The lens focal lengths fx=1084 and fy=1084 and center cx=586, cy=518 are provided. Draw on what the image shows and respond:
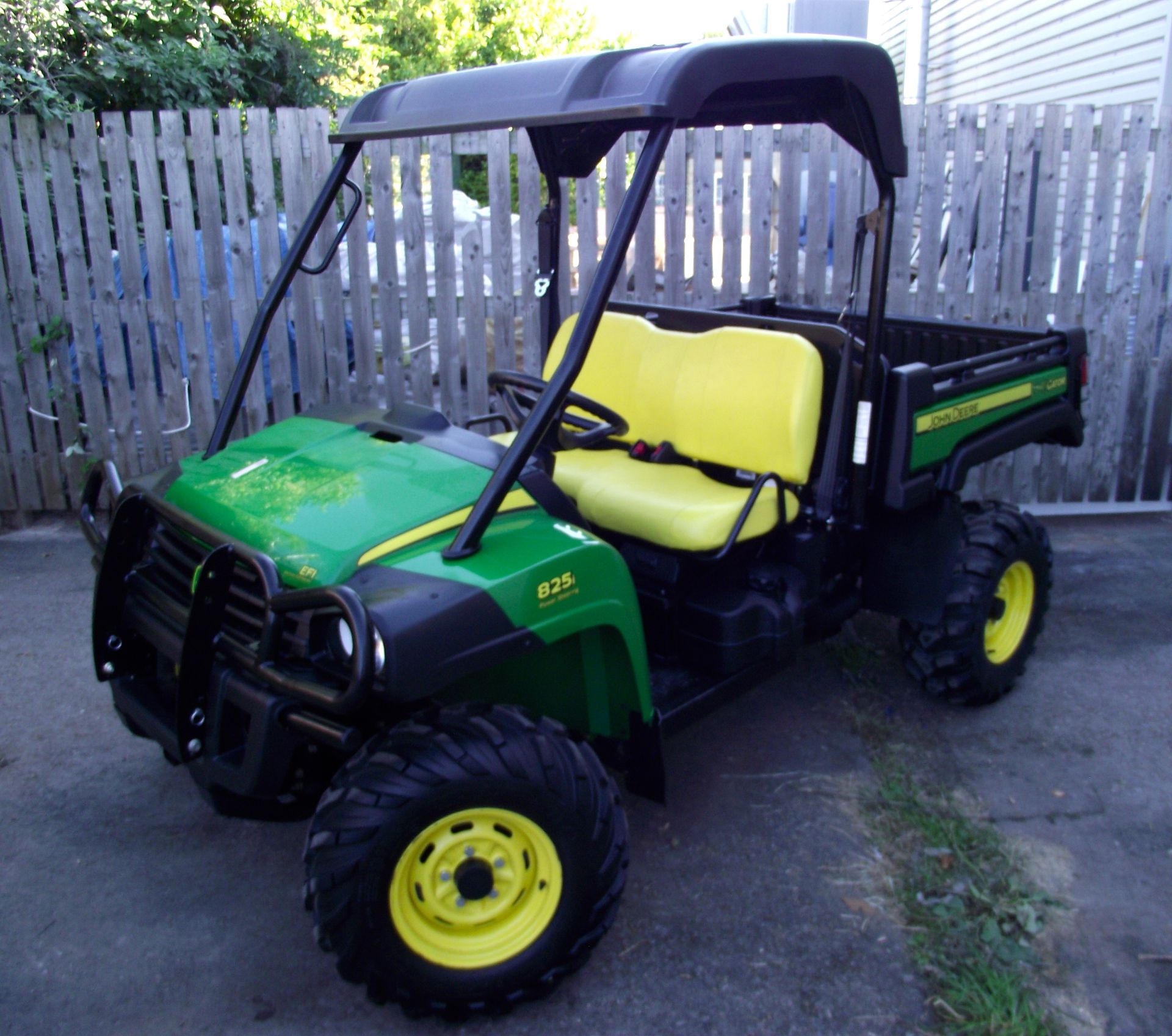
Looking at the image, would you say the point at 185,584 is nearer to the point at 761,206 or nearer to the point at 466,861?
the point at 466,861

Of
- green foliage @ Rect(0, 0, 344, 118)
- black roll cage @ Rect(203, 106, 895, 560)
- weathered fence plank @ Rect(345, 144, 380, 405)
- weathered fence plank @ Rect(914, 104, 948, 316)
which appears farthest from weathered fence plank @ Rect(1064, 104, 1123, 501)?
green foliage @ Rect(0, 0, 344, 118)

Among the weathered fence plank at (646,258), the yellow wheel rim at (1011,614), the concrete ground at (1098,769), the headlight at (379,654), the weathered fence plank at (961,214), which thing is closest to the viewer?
the headlight at (379,654)

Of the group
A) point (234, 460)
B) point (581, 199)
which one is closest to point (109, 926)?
point (234, 460)

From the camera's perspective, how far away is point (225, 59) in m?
8.41

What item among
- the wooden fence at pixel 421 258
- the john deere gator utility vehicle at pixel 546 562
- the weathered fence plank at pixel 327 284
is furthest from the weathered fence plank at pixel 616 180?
the john deere gator utility vehicle at pixel 546 562

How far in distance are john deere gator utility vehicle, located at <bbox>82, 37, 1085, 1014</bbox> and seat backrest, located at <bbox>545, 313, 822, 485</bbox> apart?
0.01 meters

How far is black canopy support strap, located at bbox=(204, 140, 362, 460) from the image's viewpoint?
10.3ft

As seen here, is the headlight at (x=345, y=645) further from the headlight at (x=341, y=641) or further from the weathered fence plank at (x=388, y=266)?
the weathered fence plank at (x=388, y=266)

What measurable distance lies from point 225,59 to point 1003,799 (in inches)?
310

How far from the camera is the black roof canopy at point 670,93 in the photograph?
2.41m

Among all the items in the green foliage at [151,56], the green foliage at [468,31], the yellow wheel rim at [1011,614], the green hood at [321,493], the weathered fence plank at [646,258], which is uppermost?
the green foliage at [468,31]

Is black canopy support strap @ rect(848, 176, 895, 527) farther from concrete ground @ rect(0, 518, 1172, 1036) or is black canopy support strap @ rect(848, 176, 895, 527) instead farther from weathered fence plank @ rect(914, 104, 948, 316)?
weathered fence plank @ rect(914, 104, 948, 316)

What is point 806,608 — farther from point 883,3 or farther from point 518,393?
point 883,3

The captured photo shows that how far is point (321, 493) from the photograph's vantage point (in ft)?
8.77
